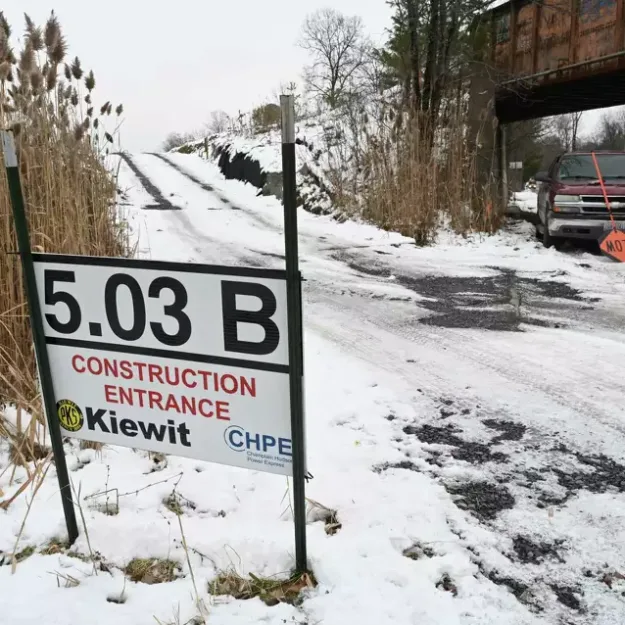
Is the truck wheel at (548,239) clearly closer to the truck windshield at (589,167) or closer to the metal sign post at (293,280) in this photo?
the truck windshield at (589,167)

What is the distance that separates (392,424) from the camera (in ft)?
10.5

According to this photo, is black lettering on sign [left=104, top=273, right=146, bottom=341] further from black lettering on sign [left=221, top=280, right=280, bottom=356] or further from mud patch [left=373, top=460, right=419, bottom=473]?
mud patch [left=373, top=460, right=419, bottom=473]

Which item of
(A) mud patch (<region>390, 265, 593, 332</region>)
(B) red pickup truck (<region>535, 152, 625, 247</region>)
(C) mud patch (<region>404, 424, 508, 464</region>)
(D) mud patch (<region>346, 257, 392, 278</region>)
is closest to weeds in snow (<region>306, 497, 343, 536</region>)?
(C) mud patch (<region>404, 424, 508, 464</region>)

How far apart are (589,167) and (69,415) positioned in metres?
9.20

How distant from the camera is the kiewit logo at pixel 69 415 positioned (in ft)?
6.81

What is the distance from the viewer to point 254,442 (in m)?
1.86

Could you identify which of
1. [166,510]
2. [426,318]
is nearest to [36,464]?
[166,510]

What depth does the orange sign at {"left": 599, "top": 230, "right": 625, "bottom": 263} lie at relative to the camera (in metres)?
7.79

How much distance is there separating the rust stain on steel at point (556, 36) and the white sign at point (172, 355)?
415 inches

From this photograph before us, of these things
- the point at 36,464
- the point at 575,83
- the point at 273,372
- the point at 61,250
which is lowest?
the point at 36,464

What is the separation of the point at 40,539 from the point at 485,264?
6.89 metres

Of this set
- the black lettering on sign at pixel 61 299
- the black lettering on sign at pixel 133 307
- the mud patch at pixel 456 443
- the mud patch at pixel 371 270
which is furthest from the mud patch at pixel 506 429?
the mud patch at pixel 371 270

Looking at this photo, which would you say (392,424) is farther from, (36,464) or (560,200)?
(560,200)

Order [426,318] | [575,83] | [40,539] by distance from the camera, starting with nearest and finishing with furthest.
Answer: [40,539], [426,318], [575,83]
